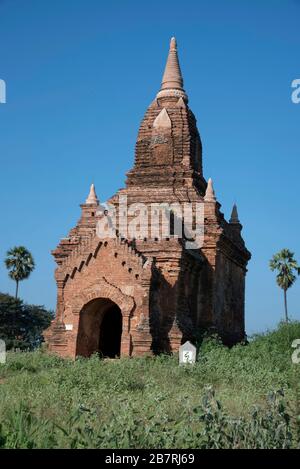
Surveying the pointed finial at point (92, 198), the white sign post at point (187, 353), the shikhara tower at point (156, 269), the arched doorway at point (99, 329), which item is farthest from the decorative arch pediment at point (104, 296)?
the pointed finial at point (92, 198)

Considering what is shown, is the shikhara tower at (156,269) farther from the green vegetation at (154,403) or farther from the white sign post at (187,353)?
the green vegetation at (154,403)

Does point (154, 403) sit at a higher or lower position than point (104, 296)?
lower

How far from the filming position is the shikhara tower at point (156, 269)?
18.7m

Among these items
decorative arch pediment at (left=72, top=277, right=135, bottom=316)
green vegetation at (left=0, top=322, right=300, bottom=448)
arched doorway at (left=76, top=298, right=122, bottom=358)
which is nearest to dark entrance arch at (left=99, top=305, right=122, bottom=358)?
arched doorway at (left=76, top=298, right=122, bottom=358)

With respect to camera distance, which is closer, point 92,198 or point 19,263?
point 92,198

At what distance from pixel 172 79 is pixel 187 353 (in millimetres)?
11227

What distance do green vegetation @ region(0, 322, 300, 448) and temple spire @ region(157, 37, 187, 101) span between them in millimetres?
10203

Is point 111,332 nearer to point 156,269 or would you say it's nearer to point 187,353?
point 156,269

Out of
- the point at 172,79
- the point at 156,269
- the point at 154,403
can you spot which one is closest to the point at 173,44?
the point at 172,79

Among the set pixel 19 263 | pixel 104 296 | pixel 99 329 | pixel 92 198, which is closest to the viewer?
pixel 104 296

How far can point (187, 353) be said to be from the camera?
17797mm

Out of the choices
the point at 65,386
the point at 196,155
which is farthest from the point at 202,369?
the point at 196,155

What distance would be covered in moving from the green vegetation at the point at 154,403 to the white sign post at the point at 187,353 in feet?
0.67

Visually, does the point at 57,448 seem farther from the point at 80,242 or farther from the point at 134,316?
the point at 80,242
